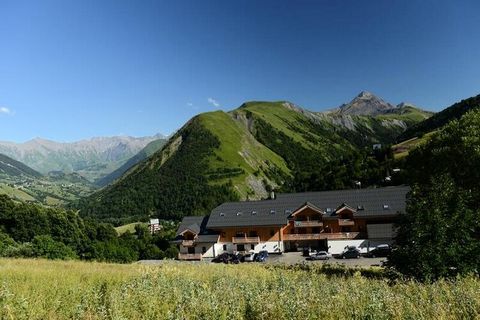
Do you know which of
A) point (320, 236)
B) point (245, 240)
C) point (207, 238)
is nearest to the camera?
point (320, 236)

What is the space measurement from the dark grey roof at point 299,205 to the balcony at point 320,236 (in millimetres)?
3117

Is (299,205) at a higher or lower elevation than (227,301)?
higher

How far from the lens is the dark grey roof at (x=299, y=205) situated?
7325 cm

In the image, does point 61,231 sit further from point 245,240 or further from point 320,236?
point 320,236

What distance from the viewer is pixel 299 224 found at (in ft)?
252

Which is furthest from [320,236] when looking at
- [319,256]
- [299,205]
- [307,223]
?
[319,256]

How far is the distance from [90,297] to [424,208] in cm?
2071

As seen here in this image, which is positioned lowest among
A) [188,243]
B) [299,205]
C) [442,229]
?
[188,243]

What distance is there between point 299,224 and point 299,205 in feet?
14.4

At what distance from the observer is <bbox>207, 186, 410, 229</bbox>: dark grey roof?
240 ft

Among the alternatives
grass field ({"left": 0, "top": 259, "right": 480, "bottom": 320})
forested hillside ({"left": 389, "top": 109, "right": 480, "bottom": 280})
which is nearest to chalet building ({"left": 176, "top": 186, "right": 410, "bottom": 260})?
forested hillside ({"left": 389, "top": 109, "right": 480, "bottom": 280})

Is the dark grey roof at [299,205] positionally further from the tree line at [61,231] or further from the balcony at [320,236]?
the tree line at [61,231]

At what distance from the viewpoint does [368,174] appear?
15400 centimetres

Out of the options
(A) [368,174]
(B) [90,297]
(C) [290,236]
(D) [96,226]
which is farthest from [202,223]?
(A) [368,174]
